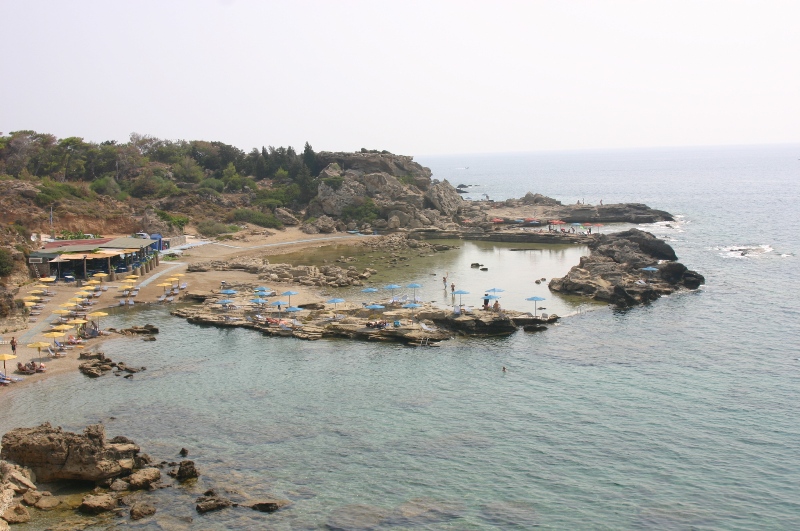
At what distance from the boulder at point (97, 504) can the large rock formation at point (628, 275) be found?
42065 millimetres

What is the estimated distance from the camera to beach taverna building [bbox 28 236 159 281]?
196 ft

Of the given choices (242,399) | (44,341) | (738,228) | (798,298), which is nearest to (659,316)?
(798,298)

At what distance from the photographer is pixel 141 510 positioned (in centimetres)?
2409

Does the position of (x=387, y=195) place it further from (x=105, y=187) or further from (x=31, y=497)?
(x=31, y=497)

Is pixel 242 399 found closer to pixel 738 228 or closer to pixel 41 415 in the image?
pixel 41 415

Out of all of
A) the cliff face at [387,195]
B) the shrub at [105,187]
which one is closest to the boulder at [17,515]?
the cliff face at [387,195]

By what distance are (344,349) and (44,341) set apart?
1924 cm

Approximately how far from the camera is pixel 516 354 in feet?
139

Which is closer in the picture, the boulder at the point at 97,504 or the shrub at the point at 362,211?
the boulder at the point at 97,504

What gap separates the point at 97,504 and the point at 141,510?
167 cm

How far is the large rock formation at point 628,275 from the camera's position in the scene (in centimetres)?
5622

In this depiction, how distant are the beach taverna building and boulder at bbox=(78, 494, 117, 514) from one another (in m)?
39.2

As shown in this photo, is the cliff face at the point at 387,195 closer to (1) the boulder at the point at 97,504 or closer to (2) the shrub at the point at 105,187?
(2) the shrub at the point at 105,187

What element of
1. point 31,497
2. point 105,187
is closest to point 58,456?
point 31,497
